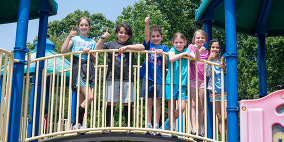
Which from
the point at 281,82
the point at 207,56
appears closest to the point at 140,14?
the point at 281,82

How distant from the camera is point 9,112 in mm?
5309

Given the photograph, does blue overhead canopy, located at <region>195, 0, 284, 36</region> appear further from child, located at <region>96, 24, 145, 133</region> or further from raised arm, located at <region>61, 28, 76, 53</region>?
raised arm, located at <region>61, 28, 76, 53</region>

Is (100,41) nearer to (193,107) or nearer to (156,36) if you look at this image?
(156,36)

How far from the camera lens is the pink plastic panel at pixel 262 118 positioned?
4.93 metres

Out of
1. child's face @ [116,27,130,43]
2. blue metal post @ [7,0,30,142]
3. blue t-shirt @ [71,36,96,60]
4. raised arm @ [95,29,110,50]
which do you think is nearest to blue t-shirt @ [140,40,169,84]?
child's face @ [116,27,130,43]

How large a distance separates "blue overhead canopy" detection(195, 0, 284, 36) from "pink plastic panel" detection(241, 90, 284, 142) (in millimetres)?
2708

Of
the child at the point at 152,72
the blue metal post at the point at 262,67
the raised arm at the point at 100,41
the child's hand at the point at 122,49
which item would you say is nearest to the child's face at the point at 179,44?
the child at the point at 152,72

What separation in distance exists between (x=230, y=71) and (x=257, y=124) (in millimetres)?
832

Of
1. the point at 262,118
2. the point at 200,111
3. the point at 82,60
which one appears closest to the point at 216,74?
the point at 200,111

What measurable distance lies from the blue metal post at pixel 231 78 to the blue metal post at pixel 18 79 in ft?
9.42

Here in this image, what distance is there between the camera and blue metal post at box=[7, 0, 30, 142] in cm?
517

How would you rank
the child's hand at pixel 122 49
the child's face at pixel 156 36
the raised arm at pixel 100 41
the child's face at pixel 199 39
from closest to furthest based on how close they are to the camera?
the child's hand at pixel 122 49
the raised arm at pixel 100 41
the child's face at pixel 156 36
the child's face at pixel 199 39

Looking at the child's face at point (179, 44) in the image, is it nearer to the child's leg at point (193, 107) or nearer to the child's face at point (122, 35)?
the child's leg at point (193, 107)

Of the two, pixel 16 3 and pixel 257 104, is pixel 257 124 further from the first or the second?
pixel 16 3
